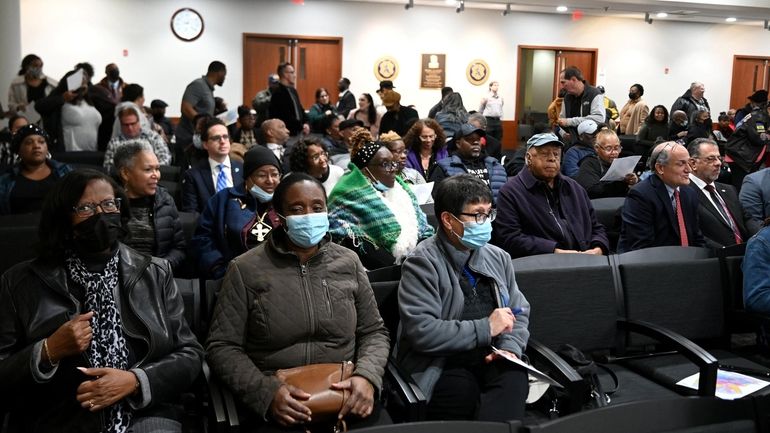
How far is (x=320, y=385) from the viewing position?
7.68ft

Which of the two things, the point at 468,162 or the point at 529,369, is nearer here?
the point at 529,369

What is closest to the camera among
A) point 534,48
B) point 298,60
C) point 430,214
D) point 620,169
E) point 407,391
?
point 407,391

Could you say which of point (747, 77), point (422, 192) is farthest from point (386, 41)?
point (422, 192)

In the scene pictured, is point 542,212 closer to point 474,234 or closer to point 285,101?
point 474,234

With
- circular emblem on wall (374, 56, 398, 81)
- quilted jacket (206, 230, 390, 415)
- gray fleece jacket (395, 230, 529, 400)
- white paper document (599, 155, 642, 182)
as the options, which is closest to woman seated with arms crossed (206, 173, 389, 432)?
quilted jacket (206, 230, 390, 415)

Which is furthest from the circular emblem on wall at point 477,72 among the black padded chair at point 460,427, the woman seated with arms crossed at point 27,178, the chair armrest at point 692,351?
the black padded chair at point 460,427

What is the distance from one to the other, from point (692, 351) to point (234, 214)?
2.23 meters

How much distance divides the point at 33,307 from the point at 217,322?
0.56 m

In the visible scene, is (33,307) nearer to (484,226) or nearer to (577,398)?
(484,226)

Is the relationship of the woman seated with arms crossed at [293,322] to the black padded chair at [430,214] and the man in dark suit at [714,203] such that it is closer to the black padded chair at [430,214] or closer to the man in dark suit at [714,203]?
the black padded chair at [430,214]

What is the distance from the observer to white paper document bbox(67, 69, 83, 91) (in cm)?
769

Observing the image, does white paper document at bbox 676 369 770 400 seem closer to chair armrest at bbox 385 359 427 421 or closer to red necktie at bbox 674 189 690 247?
chair armrest at bbox 385 359 427 421

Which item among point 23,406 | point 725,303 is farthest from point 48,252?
point 725,303

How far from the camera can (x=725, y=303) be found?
3.41 m
